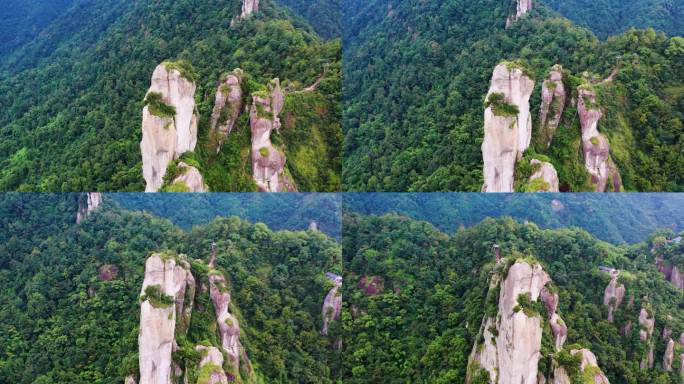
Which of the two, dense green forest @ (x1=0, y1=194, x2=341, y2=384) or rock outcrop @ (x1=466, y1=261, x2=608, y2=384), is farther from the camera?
dense green forest @ (x1=0, y1=194, x2=341, y2=384)

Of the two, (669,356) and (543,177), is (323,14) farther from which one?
(669,356)

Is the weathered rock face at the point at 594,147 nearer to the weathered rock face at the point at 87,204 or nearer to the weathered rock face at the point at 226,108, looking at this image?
the weathered rock face at the point at 226,108

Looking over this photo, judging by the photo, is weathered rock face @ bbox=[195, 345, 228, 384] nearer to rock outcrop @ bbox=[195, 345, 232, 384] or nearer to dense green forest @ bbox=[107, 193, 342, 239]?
rock outcrop @ bbox=[195, 345, 232, 384]

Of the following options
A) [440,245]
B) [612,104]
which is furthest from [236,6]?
[612,104]

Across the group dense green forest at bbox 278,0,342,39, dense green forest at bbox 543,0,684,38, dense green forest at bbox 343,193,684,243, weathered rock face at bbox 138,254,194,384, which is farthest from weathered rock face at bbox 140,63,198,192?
dense green forest at bbox 543,0,684,38

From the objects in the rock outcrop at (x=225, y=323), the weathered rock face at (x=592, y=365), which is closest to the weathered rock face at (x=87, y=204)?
the rock outcrop at (x=225, y=323)

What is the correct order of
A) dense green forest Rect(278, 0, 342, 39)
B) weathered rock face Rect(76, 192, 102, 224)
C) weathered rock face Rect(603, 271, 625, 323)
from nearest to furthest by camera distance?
weathered rock face Rect(603, 271, 625, 323), weathered rock face Rect(76, 192, 102, 224), dense green forest Rect(278, 0, 342, 39)
